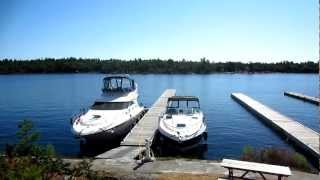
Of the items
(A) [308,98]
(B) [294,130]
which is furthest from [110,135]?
(A) [308,98]

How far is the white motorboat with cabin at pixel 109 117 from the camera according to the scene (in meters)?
27.7

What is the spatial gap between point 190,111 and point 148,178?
17.7m

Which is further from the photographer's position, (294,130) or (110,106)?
(294,130)

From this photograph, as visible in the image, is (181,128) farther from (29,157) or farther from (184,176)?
(29,157)

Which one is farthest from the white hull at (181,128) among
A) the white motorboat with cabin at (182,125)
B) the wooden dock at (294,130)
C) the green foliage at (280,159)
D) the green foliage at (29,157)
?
the green foliage at (29,157)

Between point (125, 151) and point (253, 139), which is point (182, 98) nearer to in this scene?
point (253, 139)

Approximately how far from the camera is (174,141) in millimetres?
26828

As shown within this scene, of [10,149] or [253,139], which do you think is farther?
[253,139]

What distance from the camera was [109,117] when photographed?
30.1 m

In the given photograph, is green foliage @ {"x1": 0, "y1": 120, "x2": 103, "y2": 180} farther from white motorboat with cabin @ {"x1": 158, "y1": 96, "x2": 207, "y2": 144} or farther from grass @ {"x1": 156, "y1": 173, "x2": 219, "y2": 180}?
white motorboat with cabin @ {"x1": 158, "y1": 96, "x2": 207, "y2": 144}

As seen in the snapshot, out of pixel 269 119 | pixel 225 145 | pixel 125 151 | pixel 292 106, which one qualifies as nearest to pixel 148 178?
pixel 125 151

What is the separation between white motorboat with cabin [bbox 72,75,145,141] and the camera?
27.7 metres

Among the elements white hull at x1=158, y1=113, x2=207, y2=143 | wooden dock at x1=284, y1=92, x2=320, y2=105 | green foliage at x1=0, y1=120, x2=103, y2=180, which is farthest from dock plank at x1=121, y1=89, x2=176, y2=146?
wooden dock at x1=284, y1=92, x2=320, y2=105

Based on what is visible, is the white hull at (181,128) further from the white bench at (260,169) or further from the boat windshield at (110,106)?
the white bench at (260,169)
